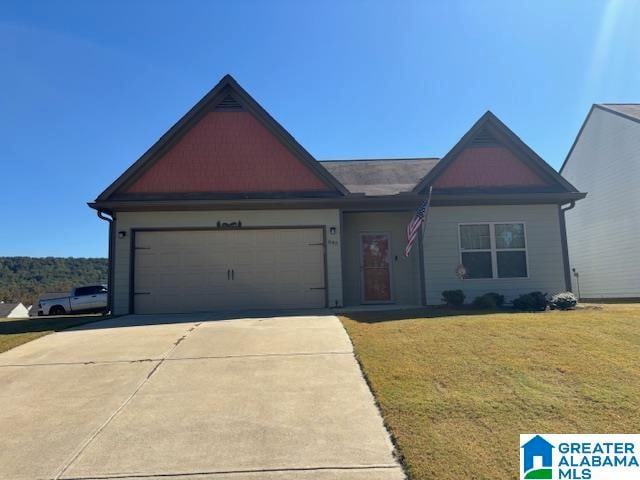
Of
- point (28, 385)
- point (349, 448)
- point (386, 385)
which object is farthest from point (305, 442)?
point (28, 385)

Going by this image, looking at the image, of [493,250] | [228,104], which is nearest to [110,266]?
[228,104]

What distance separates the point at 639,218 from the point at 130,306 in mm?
18865

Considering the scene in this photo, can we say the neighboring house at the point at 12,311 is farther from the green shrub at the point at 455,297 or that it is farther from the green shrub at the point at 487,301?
the green shrub at the point at 487,301

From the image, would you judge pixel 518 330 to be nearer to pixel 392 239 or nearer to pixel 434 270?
pixel 434 270

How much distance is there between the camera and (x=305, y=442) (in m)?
4.44

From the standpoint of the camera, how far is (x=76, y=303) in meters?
20.4

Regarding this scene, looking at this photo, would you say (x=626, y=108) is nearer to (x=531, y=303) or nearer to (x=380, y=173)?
(x=380, y=173)

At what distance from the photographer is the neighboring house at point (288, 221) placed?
13461mm

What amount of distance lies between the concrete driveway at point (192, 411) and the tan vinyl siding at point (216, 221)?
480 cm

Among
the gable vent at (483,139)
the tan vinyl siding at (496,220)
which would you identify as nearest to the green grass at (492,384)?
the tan vinyl siding at (496,220)

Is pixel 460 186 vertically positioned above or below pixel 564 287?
above

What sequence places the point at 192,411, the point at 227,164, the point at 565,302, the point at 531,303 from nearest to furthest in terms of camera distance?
the point at 192,411
the point at 565,302
the point at 531,303
the point at 227,164

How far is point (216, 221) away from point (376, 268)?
4974mm

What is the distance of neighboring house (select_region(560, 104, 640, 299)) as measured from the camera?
64.0 feet
